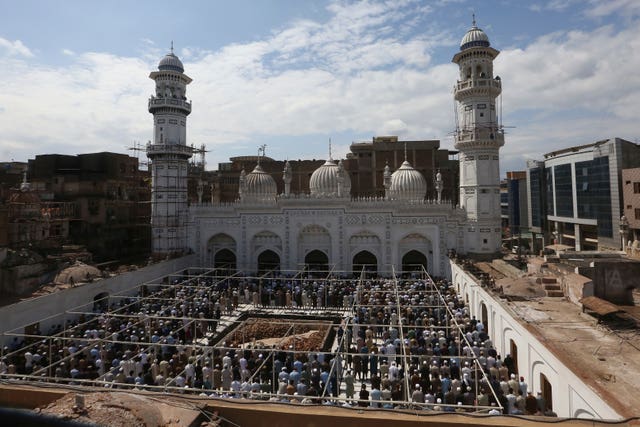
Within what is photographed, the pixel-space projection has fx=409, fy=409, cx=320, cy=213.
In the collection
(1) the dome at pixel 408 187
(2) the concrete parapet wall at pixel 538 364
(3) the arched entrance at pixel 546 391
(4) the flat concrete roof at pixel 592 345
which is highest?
(1) the dome at pixel 408 187

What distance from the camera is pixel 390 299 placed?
68.2 ft

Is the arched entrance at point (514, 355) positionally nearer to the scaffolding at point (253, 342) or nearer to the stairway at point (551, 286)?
the scaffolding at point (253, 342)

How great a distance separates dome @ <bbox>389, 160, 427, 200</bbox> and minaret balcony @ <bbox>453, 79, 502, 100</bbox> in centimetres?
689

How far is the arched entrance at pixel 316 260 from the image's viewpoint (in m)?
30.6

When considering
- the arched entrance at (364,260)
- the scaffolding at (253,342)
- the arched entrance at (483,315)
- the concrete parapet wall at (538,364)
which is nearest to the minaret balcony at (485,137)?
the scaffolding at (253,342)

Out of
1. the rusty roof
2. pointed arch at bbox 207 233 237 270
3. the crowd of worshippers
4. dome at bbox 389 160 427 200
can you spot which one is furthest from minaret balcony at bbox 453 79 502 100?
pointed arch at bbox 207 233 237 270

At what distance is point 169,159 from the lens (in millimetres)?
32406

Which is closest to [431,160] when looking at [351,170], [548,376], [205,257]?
[351,170]

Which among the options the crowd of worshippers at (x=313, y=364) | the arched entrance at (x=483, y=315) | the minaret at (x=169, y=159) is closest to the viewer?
the crowd of worshippers at (x=313, y=364)

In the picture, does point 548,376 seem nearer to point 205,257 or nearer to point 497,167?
point 497,167

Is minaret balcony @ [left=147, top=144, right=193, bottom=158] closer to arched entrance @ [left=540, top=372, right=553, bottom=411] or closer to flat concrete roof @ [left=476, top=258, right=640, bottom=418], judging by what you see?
flat concrete roof @ [left=476, top=258, right=640, bottom=418]

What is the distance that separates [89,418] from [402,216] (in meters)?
25.0

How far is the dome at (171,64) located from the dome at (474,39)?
2184 cm

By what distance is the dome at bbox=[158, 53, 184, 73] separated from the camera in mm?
32531
